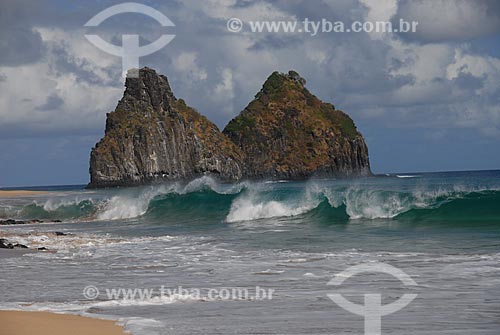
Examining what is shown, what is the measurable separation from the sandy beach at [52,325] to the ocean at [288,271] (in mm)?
292

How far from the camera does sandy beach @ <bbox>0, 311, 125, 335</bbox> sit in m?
7.36

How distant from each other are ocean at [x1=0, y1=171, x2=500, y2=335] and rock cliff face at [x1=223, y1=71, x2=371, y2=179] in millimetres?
118495

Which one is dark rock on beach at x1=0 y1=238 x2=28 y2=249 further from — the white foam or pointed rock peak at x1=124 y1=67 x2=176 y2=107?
pointed rock peak at x1=124 y1=67 x2=176 y2=107

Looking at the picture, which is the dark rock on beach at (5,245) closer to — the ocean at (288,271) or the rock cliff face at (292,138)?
the ocean at (288,271)

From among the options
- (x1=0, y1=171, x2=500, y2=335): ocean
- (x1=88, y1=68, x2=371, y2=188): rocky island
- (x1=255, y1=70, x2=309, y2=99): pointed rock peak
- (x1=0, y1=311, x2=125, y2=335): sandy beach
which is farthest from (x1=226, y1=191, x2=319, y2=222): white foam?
(x1=255, y1=70, x2=309, y2=99): pointed rock peak

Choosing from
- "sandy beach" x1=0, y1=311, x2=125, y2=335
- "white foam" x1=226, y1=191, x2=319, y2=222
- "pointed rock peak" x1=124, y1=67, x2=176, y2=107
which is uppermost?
"pointed rock peak" x1=124, y1=67, x2=176, y2=107

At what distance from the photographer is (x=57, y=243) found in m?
19.1

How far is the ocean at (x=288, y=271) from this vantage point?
8.02 m

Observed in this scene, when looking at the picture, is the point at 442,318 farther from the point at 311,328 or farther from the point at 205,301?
the point at 205,301

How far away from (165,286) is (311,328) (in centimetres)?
366

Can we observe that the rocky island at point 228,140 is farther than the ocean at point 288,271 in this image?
Yes

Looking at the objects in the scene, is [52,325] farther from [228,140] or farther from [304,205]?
[228,140]

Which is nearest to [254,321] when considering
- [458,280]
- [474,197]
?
[458,280]

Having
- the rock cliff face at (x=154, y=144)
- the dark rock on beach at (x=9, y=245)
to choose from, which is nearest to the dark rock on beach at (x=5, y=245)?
the dark rock on beach at (x=9, y=245)
